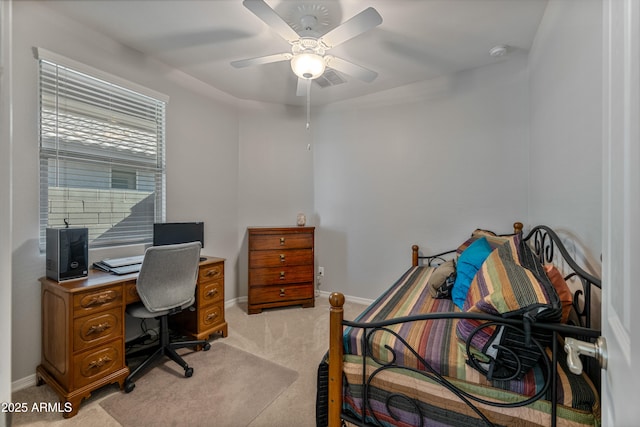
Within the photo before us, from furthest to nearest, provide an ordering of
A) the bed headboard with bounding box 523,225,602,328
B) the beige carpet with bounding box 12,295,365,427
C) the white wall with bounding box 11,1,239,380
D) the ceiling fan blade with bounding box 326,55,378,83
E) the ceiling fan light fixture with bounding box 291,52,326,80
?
the ceiling fan blade with bounding box 326,55,378,83 → the ceiling fan light fixture with bounding box 291,52,326,80 → the white wall with bounding box 11,1,239,380 → the beige carpet with bounding box 12,295,365,427 → the bed headboard with bounding box 523,225,602,328

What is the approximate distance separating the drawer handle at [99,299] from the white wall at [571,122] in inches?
107

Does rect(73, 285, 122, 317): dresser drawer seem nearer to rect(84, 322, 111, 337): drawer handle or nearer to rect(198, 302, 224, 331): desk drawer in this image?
rect(84, 322, 111, 337): drawer handle

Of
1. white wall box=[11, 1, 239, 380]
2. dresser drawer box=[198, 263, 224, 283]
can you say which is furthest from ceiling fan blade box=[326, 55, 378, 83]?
dresser drawer box=[198, 263, 224, 283]

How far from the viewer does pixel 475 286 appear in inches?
54.2

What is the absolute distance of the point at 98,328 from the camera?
1.78m

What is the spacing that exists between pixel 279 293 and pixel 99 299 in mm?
1828

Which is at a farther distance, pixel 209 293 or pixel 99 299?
pixel 209 293

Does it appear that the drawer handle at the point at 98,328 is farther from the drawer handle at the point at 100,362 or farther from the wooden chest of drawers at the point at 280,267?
the wooden chest of drawers at the point at 280,267

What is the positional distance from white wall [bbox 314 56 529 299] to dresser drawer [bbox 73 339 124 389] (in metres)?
2.38

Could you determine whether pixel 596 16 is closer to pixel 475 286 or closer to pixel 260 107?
pixel 475 286

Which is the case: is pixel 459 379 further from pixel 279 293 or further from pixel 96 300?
pixel 279 293

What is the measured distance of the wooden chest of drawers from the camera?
320 cm

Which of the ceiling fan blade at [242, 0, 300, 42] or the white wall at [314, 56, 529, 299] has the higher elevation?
the ceiling fan blade at [242, 0, 300, 42]

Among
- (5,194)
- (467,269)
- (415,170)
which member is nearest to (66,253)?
(5,194)
